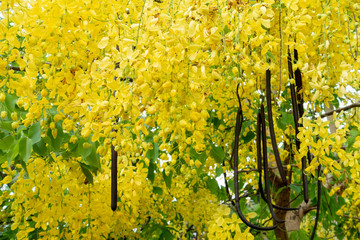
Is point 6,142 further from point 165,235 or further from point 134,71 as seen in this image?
point 165,235

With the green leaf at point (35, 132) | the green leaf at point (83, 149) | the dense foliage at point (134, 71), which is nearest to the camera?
the dense foliage at point (134, 71)

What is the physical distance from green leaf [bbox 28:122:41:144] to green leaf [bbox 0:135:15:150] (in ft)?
0.83

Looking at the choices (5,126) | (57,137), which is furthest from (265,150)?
(5,126)

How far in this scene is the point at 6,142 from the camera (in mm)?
1576

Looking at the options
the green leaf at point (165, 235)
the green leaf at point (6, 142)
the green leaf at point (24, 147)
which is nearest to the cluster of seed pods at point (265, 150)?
the green leaf at point (24, 147)

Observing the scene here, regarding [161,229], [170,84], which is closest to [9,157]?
[170,84]

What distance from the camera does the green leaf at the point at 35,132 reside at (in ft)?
4.56

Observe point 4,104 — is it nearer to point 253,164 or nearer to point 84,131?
point 84,131

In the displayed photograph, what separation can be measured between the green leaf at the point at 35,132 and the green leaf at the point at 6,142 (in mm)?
254

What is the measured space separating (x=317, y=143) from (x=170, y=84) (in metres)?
0.78

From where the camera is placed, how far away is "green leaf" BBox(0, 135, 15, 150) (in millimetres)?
1572

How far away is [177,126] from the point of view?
1.21 meters

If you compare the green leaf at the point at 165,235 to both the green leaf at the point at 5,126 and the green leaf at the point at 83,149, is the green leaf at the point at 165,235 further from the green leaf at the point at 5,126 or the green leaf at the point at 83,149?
the green leaf at the point at 5,126

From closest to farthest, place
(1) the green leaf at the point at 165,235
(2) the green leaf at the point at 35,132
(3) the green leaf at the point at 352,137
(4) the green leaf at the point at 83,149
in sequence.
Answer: (2) the green leaf at the point at 35,132, (4) the green leaf at the point at 83,149, (3) the green leaf at the point at 352,137, (1) the green leaf at the point at 165,235
